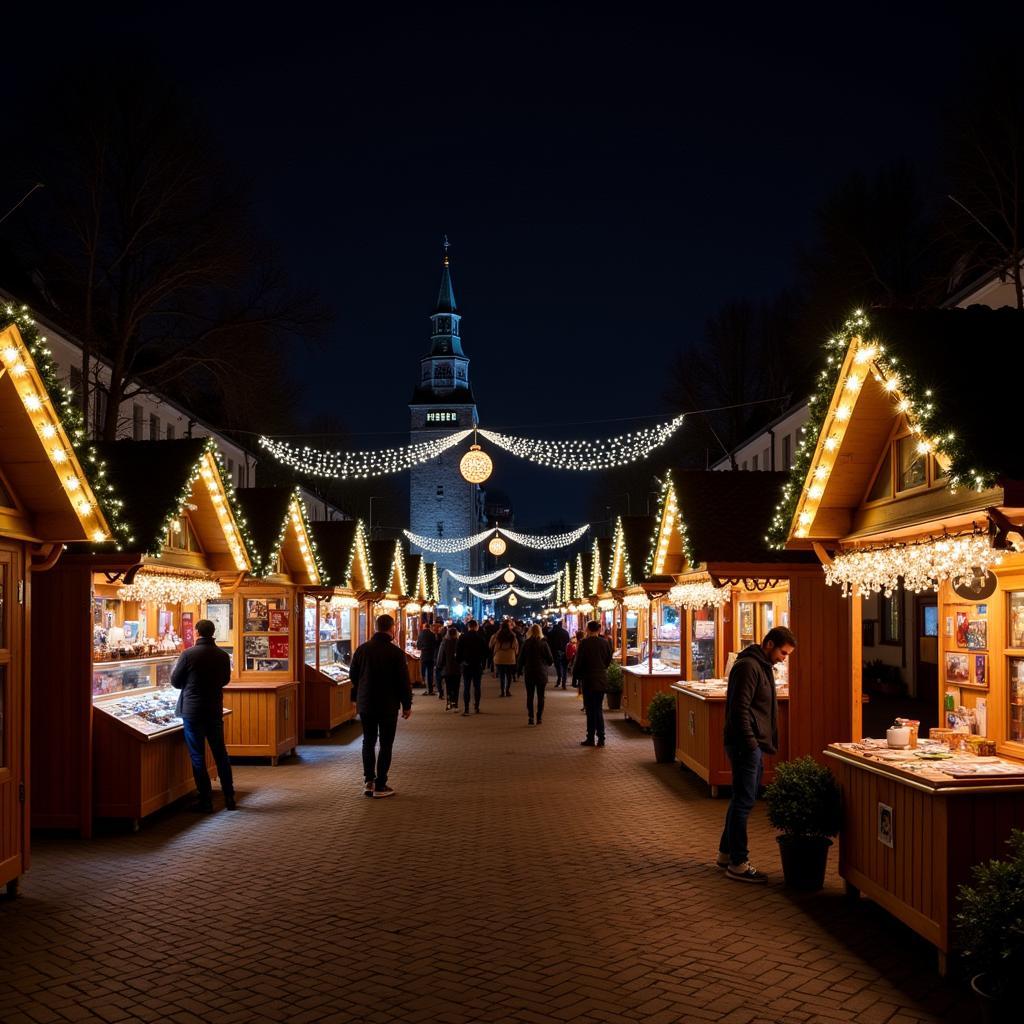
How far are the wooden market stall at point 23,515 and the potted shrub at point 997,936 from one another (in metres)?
6.66

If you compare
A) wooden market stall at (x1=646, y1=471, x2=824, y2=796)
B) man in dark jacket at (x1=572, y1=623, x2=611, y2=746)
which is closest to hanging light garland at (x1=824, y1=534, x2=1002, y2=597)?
wooden market stall at (x1=646, y1=471, x2=824, y2=796)

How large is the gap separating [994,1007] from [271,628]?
1431 centimetres

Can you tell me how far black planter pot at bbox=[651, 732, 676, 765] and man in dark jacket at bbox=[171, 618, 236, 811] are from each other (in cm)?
631

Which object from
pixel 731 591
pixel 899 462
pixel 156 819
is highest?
pixel 899 462

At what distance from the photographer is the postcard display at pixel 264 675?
16.4m

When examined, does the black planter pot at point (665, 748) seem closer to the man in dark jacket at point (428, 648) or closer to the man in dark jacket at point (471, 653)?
the man in dark jacket at point (471, 653)

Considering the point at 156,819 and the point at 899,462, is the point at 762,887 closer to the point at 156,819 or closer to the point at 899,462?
the point at 899,462

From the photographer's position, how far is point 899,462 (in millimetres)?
9062

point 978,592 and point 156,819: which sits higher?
point 978,592

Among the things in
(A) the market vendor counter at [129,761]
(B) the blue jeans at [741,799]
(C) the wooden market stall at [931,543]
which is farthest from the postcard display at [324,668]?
(B) the blue jeans at [741,799]

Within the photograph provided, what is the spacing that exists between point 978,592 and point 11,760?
289 inches

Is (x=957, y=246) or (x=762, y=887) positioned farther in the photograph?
(x=957, y=246)

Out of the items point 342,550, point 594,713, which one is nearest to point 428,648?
point 342,550

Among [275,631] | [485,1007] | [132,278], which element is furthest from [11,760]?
[132,278]
